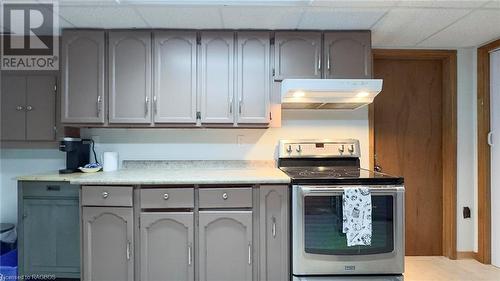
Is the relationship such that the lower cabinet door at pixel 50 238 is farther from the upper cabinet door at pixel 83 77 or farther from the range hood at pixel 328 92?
the range hood at pixel 328 92

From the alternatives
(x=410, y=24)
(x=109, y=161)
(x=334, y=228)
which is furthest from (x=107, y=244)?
(x=410, y=24)

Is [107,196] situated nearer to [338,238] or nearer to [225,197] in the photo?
[225,197]

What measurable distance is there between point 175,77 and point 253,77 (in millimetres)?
613

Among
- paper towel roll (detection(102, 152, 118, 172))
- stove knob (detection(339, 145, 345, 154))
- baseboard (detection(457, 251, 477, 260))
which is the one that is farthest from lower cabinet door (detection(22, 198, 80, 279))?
baseboard (detection(457, 251, 477, 260))

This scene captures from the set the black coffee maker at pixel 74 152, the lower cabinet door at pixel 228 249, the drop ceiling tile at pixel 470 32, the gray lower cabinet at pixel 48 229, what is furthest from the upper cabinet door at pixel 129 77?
the drop ceiling tile at pixel 470 32

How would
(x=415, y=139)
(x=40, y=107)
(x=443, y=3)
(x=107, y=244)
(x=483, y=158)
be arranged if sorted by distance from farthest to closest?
(x=415, y=139)
(x=483, y=158)
(x=40, y=107)
(x=107, y=244)
(x=443, y=3)

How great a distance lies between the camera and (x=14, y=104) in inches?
96.3

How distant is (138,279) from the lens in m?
2.01

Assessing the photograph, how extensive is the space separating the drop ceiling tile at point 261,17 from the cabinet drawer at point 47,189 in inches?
64.5

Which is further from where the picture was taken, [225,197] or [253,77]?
[253,77]

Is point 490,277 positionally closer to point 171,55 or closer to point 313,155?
point 313,155

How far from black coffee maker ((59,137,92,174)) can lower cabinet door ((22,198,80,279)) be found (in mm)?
313

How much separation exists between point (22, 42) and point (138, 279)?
6.91 feet

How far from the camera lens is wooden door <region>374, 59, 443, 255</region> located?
2848 millimetres
